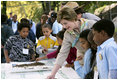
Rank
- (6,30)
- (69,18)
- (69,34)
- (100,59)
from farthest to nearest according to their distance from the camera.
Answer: (6,30), (69,34), (69,18), (100,59)

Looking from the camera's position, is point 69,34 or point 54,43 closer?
point 69,34

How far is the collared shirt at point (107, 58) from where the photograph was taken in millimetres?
1495

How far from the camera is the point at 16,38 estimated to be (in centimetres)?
316

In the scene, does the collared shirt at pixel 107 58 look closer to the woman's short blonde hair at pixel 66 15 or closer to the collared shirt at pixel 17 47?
the woman's short blonde hair at pixel 66 15

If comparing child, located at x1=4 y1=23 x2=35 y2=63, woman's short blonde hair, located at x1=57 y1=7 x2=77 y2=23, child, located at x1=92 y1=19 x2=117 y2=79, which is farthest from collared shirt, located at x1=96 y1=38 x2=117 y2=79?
child, located at x1=4 y1=23 x2=35 y2=63

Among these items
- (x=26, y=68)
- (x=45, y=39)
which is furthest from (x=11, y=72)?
(x=45, y=39)

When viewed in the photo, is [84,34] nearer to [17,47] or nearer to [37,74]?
[37,74]

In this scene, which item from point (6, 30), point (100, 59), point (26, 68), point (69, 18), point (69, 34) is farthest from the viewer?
point (6, 30)

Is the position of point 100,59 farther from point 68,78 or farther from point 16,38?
point 16,38

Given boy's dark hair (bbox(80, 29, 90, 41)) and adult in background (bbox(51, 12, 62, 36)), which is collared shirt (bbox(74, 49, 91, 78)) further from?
adult in background (bbox(51, 12, 62, 36))

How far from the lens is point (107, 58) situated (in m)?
1.53

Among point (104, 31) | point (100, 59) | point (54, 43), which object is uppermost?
point (104, 31)

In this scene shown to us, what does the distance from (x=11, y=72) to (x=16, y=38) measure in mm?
878

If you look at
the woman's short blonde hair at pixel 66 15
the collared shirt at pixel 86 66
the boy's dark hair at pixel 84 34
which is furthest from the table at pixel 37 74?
the woman's short blonde hair at pixel 66 15
